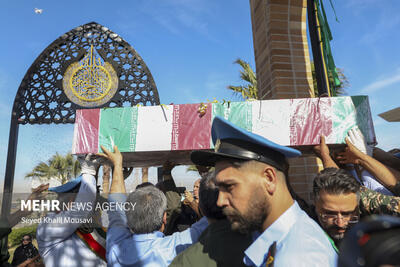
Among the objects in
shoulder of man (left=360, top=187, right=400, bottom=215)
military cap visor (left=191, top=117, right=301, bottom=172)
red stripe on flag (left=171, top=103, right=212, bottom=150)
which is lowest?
shoulder of man (left=360, top=187, right=400, bottom=215)

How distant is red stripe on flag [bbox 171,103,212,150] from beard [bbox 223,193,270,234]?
4.10 feet

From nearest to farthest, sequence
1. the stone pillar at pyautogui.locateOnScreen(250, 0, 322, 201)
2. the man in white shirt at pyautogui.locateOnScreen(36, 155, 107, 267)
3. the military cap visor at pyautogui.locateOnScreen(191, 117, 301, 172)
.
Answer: the military cap visor at pyautogui.locateOnScreen(191, 117, 301, 172)
the man in white shirt at pyautogui.locateOnScreen(36, 155, 107, 267)
the stone pillar at pyautogui.locateOnScreen(250, 0, 322, 201)

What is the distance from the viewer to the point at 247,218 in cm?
103

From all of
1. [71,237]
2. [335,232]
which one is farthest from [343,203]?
[71,237]

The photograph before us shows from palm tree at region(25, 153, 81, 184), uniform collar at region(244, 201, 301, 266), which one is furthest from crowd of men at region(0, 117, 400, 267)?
palm tree at region(25, 153, 81, 184)

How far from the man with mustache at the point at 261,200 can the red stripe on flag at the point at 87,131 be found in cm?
146

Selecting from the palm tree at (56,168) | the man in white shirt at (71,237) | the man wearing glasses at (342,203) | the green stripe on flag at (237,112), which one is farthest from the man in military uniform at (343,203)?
the palm tree at (56,168)

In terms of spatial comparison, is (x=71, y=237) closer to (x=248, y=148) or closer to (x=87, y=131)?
(x=87, y=131)

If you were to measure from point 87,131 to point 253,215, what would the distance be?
179cm

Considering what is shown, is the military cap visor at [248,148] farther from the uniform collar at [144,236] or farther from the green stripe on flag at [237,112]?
the green stripe on flag at [237,112]

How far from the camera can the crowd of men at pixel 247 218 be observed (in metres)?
0.83

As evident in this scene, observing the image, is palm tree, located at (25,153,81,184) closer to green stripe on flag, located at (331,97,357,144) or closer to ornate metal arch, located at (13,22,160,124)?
ornate metal arch, located at (13,22,160,124)

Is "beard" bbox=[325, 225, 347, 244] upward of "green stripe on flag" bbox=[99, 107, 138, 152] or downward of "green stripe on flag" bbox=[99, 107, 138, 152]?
downward

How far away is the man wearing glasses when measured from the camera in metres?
1.43
